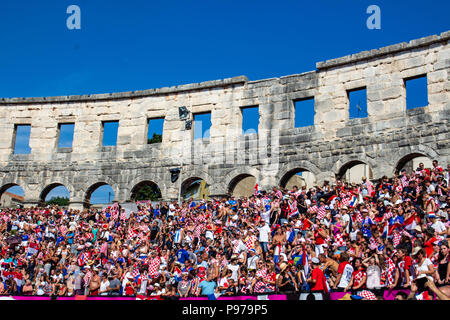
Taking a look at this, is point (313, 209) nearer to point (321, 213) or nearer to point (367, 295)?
point (321, 213)

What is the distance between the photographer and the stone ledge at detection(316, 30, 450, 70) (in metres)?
21.1

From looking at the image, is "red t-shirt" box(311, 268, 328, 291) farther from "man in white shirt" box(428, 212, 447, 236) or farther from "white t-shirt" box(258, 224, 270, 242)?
"white t-shirt" box(258, 224, 270, 242)

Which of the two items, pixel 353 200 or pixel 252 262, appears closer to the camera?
pixel 252 262

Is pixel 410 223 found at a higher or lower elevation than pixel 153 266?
higher

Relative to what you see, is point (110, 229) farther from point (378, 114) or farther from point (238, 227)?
point (378, 114)

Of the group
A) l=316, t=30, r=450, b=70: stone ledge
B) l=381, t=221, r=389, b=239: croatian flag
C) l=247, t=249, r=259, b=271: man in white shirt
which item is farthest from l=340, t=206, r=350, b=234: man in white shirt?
l=316, t=30, r=450, b=70: stone ledge

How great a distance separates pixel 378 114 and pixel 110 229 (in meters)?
12.2

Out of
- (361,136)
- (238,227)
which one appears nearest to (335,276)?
(238,227)

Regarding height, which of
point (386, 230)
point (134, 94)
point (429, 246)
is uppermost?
point (134, 94)

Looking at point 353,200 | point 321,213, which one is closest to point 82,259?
point 321,213

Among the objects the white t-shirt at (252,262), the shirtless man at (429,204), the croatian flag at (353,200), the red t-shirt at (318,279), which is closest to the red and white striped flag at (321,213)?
the croatian flag at (353,200)

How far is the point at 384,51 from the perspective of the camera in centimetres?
2233
